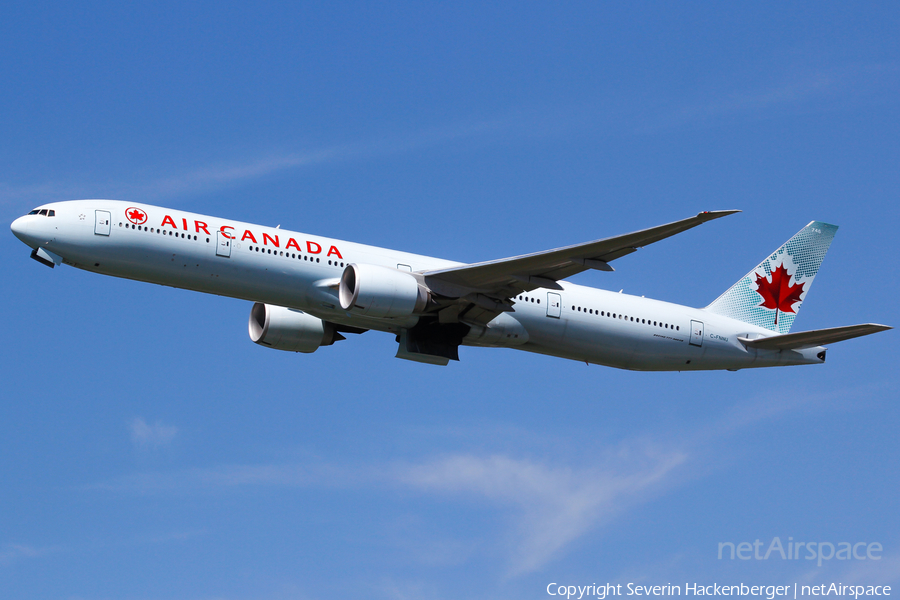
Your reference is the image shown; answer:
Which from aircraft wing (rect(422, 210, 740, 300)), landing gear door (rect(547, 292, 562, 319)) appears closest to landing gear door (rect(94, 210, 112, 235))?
aircraft wing (rect(422, 210, 740, 300))

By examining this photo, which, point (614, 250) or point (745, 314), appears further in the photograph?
point (745, 314)

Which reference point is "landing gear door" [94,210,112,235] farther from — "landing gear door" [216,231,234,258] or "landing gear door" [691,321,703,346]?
"landing gear door" [691,321,703,346]

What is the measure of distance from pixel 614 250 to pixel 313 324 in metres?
12.3

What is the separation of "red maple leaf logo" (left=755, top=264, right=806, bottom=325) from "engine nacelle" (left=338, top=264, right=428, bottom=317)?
1615 centimetres

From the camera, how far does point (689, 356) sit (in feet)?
123

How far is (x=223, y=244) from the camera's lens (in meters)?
31.0

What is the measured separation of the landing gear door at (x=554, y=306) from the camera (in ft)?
114

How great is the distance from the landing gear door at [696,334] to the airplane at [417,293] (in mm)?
48

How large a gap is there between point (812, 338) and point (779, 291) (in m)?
5.27

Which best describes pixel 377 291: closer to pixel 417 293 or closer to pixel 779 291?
pixel 417 293

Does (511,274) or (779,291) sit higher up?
(779,291)

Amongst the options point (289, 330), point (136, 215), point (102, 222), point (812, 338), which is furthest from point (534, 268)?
point (102, 222)

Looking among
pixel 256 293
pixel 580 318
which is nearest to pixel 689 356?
pixel 580 318

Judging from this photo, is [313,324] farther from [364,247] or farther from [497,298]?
[497,298]
